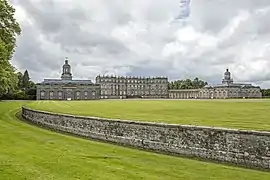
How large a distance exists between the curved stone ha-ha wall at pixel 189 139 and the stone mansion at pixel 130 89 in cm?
11108

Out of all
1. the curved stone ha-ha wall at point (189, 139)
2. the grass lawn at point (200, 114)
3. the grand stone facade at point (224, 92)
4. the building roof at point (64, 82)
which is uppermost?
the building roof at point (64, 82)

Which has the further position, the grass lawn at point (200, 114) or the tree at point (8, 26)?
the tree at point (8, 26)

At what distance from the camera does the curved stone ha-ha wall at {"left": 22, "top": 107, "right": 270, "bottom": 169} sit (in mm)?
12336

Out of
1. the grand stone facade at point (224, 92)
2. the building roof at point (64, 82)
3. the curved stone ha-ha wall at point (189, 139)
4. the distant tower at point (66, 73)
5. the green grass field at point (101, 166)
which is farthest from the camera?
the grand stone facade at point (224, 92)

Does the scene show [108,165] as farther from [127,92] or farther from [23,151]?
[127,92]

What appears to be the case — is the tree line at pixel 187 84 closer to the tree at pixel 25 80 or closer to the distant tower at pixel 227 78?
the distant tower at pixel 227 78

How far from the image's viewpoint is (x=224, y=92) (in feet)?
501

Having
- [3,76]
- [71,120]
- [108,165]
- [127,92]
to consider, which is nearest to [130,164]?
[108,165]

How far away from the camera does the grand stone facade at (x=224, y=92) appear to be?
499 ft

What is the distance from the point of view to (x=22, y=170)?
1048 centimetres

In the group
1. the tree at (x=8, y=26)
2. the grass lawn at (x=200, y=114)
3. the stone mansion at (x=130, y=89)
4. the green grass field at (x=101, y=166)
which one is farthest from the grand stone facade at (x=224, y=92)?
the green grass field at (x=101, y=166)

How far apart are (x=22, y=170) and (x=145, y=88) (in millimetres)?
150897

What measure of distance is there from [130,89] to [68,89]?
113 ft

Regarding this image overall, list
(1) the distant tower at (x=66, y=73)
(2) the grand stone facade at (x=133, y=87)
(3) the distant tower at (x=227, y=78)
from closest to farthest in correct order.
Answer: (1) the distant tower at (x=66, y=73), (2) the grand stone facade at (x=133, y=87), (3) the distant tower at (x=227, y=78)
